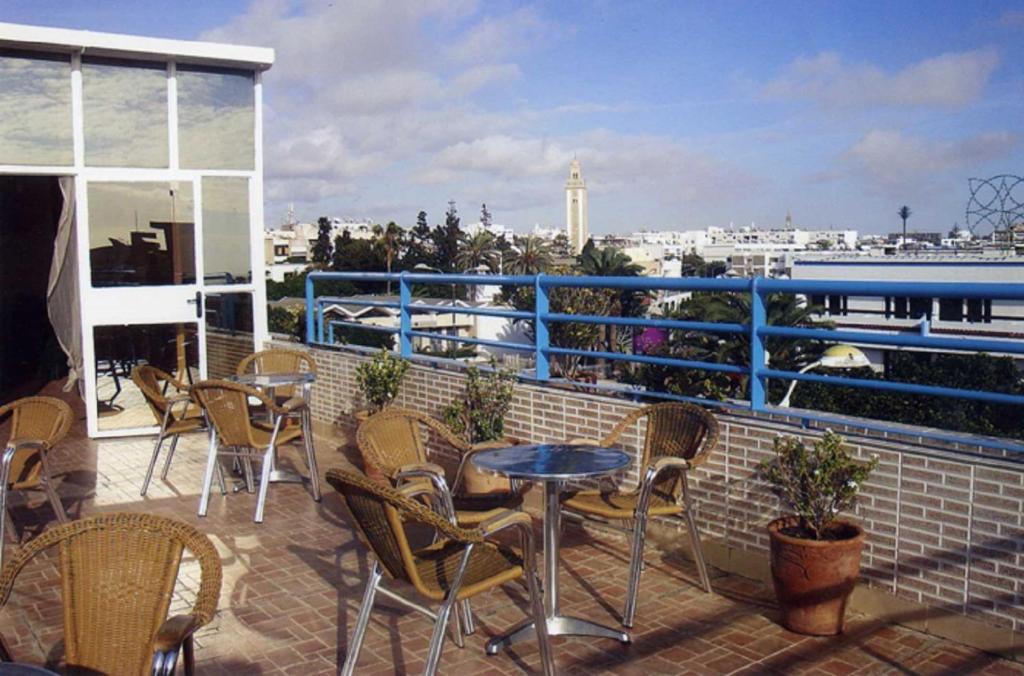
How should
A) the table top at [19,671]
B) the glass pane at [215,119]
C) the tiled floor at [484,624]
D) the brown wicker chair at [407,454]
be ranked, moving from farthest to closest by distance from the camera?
the glass pane at [215,119], the brown wicker chair at [407,454], the tiled floor at [484,624], the table top at [19,671]

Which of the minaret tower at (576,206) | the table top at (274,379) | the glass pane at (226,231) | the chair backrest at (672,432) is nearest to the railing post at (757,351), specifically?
the chair backrest at (672,432)

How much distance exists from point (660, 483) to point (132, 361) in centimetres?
618

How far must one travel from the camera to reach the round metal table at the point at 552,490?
4.23 metres

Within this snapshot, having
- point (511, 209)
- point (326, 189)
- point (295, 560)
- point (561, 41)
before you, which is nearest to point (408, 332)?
point (295, 560)

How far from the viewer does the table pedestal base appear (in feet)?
14.2

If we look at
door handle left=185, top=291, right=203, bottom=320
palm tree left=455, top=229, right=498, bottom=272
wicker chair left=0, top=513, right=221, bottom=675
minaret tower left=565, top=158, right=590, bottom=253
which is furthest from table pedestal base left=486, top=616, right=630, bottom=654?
minaret tower left=565, top=158, right=590, bottom=253

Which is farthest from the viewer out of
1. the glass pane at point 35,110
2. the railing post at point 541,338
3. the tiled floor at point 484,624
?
the glass pane at point 35,110

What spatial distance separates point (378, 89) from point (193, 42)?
67.9ft

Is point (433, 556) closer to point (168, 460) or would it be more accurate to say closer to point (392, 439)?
Answer: point (392, 439)

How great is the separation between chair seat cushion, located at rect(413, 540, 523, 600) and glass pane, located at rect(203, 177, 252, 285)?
6575 millimetres

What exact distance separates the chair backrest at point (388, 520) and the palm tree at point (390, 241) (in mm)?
77430

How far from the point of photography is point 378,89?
1166 inches

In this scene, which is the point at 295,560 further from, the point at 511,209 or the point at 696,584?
the point at 511,209

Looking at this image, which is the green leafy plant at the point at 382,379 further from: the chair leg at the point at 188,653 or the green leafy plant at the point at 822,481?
the chair leg at the point at 188,653
